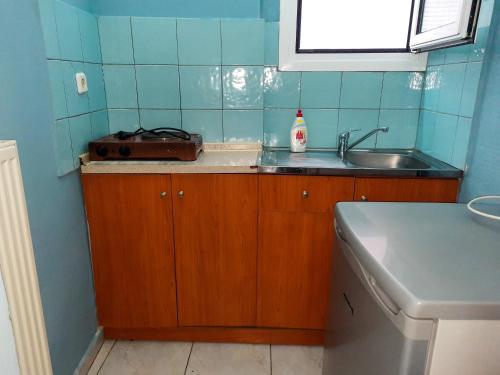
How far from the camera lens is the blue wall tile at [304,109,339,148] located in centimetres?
196

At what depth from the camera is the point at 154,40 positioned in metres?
1.76

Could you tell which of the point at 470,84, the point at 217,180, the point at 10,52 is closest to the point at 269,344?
the point at 217,180

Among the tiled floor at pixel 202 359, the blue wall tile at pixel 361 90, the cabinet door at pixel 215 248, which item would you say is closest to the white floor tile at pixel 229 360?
the tiled floor at pixel 202 359

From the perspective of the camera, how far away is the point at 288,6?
185 cm

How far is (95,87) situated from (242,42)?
2.40 ft

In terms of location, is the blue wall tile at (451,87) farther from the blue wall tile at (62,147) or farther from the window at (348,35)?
the blue wall tile at (62,147)

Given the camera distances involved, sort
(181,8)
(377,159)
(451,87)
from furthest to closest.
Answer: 1. (377,159)
2. (181,8)
3. (451,87)

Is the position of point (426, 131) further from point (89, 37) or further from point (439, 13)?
point (89, 37)

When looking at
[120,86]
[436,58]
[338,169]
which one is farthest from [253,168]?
[436,58]

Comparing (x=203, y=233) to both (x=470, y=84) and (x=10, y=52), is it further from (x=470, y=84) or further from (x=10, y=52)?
(x=470, y=84)

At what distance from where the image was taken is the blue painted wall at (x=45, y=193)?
1.09 meters

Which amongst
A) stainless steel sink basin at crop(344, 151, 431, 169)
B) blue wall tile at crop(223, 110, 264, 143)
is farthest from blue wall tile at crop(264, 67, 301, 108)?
stainless steel sink basin at crop(344, 151, 431, 169)

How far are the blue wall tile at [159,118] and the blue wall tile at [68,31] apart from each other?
40cm

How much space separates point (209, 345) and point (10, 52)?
4.82 ft
